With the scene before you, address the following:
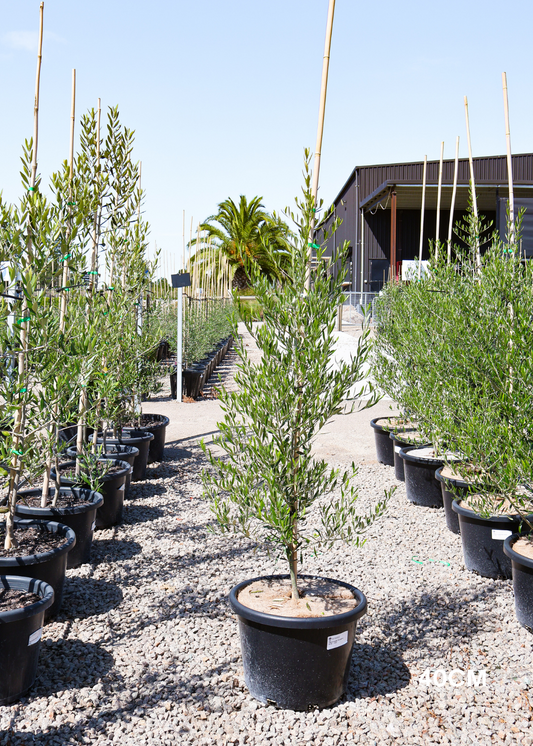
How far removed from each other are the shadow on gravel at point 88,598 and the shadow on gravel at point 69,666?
353 millimetres

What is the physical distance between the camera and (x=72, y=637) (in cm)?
345

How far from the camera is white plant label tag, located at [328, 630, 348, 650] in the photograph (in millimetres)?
2769

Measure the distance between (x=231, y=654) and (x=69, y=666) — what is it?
822 millimetres

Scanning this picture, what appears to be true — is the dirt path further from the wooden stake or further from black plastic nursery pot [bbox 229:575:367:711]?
black plastic nursery pot [bbox 229:575:367:711]

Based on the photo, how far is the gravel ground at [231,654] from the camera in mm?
2703

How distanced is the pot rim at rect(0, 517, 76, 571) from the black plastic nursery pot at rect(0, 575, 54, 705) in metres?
0.47

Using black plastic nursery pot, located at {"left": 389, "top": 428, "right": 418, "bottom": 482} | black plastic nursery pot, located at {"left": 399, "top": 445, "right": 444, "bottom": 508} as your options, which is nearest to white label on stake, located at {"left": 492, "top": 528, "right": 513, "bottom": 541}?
black plastic nursery pot, located at {"left": 399, "top": 445, "right": 444, "bottom": 508}

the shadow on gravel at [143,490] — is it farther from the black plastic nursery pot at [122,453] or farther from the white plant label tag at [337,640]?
the white plant label tag at [337,640]

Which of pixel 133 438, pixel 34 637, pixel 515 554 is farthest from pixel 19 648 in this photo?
pixel 133 438

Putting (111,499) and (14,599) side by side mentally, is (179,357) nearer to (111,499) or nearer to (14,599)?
(111,499)

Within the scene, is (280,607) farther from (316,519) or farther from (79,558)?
(316,519)

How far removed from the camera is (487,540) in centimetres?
433

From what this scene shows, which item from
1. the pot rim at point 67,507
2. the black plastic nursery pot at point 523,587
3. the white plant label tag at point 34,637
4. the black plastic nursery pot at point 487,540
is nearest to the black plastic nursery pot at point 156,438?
the pot rim at point 67,507

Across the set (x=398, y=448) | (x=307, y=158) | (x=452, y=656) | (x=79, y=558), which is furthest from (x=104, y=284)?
(x=452, y=656)
